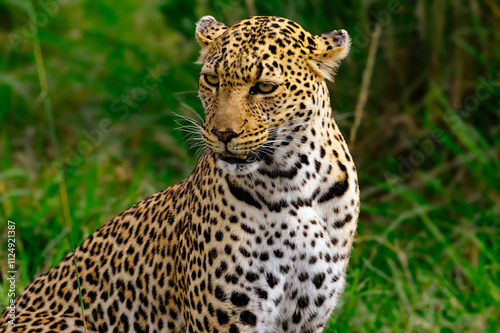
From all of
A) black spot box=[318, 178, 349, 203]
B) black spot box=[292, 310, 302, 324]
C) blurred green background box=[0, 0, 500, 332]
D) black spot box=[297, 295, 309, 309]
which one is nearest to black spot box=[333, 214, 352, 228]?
black spot box=[318, 178, 349, 203]

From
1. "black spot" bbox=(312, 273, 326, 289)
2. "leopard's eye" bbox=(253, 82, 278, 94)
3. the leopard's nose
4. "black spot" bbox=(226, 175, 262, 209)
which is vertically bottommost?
"black spot" bbox=(312, 273, 326, 289)

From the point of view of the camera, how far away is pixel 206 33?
4.33 metres

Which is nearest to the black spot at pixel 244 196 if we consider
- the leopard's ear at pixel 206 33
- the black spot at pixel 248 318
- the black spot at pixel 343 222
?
the black spot at pixel 343 222

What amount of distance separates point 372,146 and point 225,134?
4.70 m

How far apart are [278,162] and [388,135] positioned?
4.31 meters

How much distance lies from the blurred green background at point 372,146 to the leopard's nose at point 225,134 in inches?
86.9

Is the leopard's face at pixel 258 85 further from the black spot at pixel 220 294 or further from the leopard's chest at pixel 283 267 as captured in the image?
the black spot at pixel 220 294

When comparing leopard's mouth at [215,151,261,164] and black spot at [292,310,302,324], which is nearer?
leopard's mouth at [215,151,261,164]

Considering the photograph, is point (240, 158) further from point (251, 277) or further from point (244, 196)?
point (251, 277)

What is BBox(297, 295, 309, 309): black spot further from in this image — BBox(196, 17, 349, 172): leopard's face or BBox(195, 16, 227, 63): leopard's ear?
BBox(195, 16, 227, 63): leopard's ear

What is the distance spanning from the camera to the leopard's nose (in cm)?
373

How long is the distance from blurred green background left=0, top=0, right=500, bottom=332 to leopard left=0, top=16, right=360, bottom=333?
4.46 feet

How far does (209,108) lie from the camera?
396cm

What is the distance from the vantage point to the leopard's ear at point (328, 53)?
3990mm
